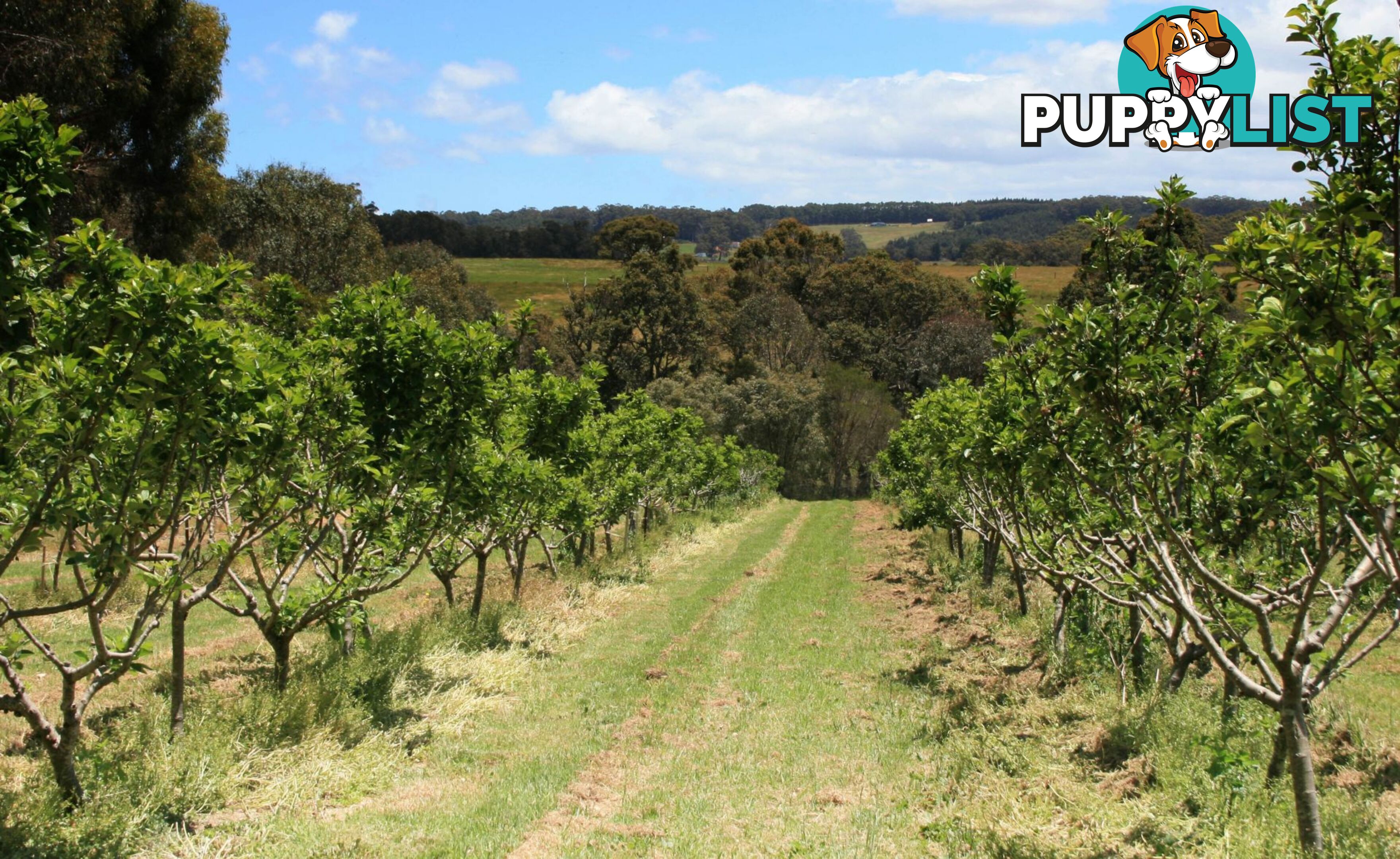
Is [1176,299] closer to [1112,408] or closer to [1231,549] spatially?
[1112,408]

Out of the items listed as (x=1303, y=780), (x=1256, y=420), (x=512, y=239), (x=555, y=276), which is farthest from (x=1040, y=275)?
(x=1256, y=420)

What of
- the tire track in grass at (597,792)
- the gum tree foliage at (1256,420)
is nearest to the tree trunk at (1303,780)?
the gum tree foliage at (1256,420)

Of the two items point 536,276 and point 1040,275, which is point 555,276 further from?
point 1040,275

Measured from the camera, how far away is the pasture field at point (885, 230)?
145125mm

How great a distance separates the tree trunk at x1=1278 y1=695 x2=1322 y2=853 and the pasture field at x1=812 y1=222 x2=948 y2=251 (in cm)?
13462

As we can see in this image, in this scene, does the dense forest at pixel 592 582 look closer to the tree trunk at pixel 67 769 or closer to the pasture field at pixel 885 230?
the tree trunk at pixel 67 769

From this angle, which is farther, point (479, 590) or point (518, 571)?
point (518, 571)

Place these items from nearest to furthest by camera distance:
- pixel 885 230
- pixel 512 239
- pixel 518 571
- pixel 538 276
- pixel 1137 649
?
pixel 1137 649 → pixel 518 571 → pixel 538 276 → pixel 512 239 → pixel 885 230

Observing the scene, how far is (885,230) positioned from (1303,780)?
527 feet

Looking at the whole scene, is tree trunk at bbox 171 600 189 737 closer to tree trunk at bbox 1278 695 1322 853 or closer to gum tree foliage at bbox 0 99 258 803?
gum tree foliage at bbox 0 99 258 803

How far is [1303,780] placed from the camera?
499 centimetres

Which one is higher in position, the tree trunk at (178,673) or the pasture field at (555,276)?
the pasture field at (555,276)

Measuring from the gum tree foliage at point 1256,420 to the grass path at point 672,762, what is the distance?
286 cm

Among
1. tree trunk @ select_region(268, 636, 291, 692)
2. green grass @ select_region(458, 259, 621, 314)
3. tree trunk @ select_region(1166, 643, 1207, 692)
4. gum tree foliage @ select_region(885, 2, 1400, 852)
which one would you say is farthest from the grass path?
green grass @ select_region(458, 259, 621, 314)
